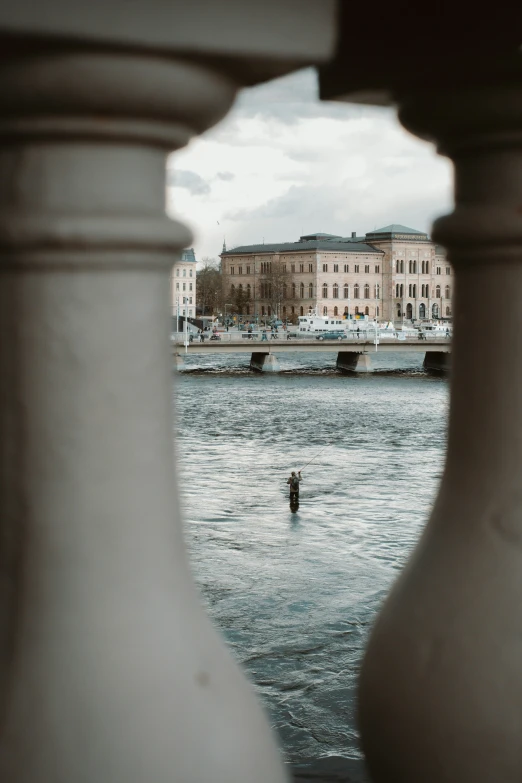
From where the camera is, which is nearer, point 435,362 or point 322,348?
point 322,348

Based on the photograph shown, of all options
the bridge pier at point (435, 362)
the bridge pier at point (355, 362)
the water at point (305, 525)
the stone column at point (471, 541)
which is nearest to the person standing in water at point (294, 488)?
the water at point (305, 525)

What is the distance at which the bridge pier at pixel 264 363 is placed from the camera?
235ft

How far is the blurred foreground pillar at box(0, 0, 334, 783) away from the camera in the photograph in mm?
1147

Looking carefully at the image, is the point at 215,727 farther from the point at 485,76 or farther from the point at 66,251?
the point at 485,76

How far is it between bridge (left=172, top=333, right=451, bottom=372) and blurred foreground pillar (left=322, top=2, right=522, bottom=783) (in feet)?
209

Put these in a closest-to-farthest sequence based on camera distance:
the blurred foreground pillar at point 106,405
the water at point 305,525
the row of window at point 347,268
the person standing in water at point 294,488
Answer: the blurred foreground pillar at point 106,405 → the water at point 305,525 → the person standing in water at point 294,488 → the row of window at point 347,268

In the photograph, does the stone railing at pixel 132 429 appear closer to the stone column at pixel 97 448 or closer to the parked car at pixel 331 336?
the stone column at pixel 97 448

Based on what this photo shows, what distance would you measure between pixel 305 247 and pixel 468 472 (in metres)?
126

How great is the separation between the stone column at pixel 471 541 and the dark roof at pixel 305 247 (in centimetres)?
12257

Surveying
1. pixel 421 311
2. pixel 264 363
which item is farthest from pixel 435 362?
pixel 421 311

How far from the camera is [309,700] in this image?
663 inches

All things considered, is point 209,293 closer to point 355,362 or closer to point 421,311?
point 421,311

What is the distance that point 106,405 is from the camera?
1200mm

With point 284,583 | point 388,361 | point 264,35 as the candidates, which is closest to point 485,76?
point 264,35
